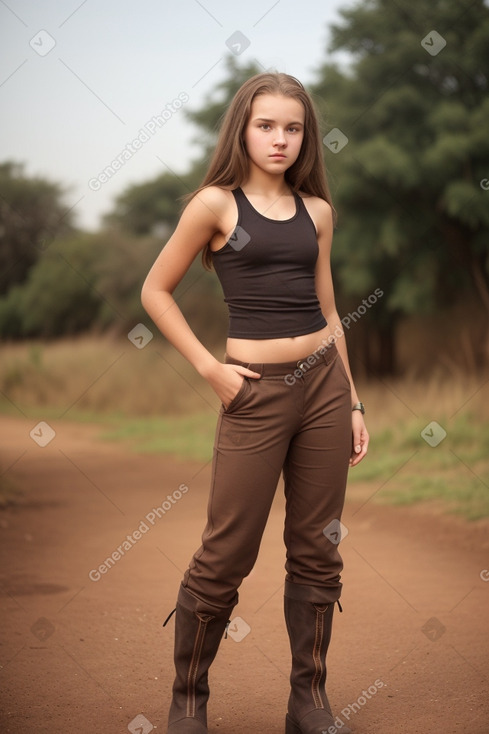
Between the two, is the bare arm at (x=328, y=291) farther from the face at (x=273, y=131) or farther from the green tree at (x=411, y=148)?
the green tree at (x=411, y=148)

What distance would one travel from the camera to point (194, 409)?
10.2 m

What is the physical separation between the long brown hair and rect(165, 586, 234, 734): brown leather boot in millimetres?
1013

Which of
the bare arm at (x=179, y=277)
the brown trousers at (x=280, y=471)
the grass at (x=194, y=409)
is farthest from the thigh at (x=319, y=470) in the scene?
the grass at (x=194, y=409)

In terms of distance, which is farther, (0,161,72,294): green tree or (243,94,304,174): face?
(0,161,72,294): green tree

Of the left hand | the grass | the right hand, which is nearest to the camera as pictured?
the right hand

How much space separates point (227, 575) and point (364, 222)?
280 inches

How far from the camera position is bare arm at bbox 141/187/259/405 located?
2.20 meters

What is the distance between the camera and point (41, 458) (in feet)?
25.0

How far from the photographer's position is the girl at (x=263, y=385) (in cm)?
221

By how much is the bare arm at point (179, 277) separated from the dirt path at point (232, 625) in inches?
43.6

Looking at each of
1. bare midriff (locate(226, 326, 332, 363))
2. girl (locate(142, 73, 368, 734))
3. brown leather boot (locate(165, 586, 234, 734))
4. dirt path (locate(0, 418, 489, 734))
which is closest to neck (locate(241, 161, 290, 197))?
girl (locate(142, 73, 368, 734))

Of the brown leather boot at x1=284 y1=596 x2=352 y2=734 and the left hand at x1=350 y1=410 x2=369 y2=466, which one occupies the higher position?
the left hand at x1=350 y1=410 x2=369 y2=466

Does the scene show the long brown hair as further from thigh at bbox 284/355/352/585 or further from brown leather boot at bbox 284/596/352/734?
brown leather boot at bbox 284/596/352/734

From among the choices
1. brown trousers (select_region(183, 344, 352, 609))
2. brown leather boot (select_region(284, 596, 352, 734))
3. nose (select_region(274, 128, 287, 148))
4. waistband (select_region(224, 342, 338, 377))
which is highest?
nose (select_region(274, 128, 287, 148))
